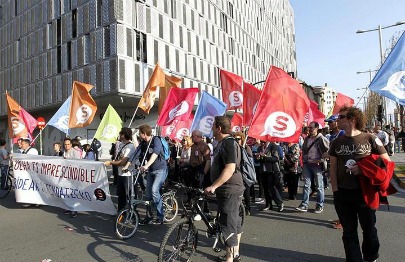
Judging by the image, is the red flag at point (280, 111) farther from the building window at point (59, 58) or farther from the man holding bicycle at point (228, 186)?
the building window at point (59, 58)

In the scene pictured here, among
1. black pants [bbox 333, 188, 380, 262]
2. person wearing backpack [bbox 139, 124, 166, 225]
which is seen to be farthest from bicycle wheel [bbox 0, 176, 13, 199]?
black pants [bbox 333, 188, 380, 262]

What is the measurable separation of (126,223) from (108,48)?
22816mm

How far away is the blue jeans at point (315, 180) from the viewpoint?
7.27 m

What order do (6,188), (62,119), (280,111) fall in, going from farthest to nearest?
(6,188) < (62,119) < (280,111)

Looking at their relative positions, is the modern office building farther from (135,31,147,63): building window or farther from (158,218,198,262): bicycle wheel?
(158,218,198,262): bicycle wheel

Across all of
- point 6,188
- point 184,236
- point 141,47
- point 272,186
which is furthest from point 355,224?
point 141,47

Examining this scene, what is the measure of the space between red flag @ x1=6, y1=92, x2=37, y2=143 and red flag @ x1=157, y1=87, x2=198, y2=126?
453 cm

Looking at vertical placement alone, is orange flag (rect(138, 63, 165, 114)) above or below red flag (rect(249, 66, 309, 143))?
above

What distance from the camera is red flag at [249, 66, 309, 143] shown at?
6.09 metres

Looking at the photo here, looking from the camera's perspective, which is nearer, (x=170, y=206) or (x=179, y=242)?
(x=179, y=242)

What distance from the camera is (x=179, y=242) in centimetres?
434

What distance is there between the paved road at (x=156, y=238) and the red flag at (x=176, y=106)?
105 inches

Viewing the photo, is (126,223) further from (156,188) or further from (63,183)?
(63,183)

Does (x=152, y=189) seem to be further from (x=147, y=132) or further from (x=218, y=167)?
(x=218, y=167)
